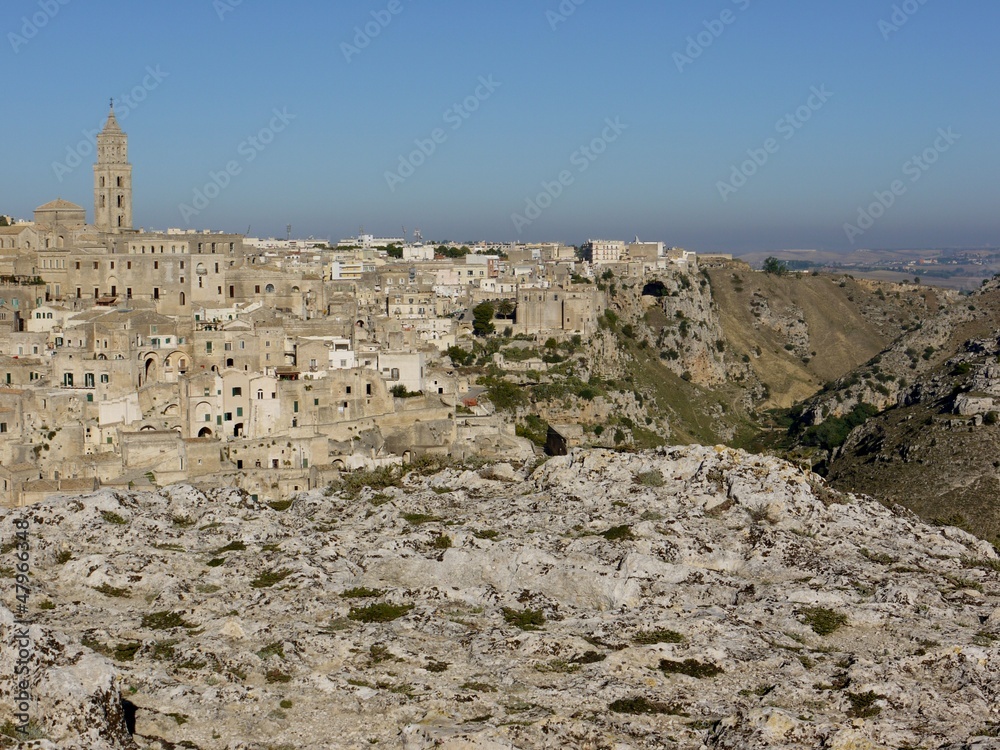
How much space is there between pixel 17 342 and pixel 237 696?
31.8 meters

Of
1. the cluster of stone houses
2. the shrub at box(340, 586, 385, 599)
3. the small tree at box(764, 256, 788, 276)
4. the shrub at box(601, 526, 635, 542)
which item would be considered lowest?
the shrub at box(340, 586, 385, 599)

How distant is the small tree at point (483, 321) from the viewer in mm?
70625

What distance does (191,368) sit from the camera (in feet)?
144

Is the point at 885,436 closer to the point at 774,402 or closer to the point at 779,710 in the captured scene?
the point at 774,402

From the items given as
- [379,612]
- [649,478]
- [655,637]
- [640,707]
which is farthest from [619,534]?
[640,707]

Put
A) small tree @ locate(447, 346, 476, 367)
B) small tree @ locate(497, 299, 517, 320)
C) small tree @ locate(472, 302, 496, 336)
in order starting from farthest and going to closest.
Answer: small tree @ locate(497, 299, 517, 320)
small tree @ locate(472, 302, 496, 336)
small tree @ locate(447, 346, 476, 367)

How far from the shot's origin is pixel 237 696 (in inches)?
708

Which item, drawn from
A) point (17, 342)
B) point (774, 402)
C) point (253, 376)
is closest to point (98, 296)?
point (17, 342)

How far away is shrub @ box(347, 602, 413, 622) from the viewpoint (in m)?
21.7

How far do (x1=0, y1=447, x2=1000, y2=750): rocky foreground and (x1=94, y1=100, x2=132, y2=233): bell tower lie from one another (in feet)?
130

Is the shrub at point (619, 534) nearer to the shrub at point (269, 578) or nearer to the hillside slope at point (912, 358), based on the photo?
the shrub at point (269, 578)

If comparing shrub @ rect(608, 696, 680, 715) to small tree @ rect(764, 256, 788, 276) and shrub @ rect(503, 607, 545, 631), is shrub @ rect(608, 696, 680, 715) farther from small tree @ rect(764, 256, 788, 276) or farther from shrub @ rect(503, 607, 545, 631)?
small tree @ rect(764, 256, 788, 276)

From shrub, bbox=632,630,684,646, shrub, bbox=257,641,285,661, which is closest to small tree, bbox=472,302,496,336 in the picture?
shrub, bbox=632,630,684,646

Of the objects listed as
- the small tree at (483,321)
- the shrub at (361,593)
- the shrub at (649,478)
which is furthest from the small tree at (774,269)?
the shrub at (361,593)
